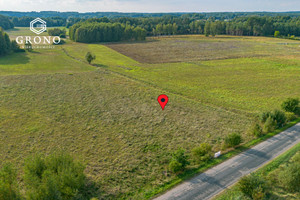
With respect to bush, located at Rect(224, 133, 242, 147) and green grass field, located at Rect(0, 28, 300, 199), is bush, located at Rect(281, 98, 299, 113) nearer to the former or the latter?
green grass field, located at Rect(0, 28, 300, 199)

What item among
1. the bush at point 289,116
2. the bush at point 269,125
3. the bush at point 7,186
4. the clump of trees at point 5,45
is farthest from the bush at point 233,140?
the clump of trees at point 5,45

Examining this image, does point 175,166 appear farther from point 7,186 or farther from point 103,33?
point 103,33

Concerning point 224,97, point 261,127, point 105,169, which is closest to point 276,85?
point 224,97

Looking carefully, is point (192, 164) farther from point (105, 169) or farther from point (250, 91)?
point (250, 91)

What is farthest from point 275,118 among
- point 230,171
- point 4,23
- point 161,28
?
point 4,23

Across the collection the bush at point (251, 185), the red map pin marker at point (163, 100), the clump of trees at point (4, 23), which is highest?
the clump of trees at point (4, 23)

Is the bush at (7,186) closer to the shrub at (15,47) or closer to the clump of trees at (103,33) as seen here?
the shrub at (15,47)

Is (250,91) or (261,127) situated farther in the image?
(250,91)

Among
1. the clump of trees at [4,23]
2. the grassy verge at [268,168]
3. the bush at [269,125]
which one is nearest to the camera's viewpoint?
the grassy verge at [268,168]
